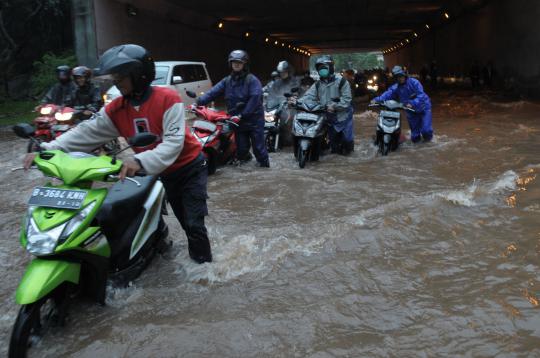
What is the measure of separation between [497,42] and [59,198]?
23.7 m

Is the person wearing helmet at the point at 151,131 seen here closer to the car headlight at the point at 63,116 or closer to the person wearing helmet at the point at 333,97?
the person wearing helmet at the point at 333,97

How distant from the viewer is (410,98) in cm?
905

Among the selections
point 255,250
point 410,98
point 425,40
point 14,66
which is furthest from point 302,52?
point 255,250

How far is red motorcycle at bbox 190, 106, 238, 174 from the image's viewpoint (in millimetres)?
7496

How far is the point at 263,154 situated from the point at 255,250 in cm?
357

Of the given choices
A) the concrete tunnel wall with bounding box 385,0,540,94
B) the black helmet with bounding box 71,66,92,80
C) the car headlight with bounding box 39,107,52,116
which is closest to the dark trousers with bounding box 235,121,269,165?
the black helmet with bounding box 71,66,92,80

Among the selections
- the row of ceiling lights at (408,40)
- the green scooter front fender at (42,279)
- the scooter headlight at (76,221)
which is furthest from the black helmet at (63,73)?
the row of ceiling lights at (408,40)

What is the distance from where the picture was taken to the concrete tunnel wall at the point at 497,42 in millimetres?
18797

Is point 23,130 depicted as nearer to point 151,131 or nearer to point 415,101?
point 151,131

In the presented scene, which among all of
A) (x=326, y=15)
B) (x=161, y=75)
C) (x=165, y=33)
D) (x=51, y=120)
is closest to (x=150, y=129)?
(x=51, y=120)

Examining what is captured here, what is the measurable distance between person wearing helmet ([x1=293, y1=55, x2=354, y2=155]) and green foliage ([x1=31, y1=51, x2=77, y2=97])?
11.4 metres

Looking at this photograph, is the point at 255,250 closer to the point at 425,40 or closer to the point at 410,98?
the point at 410,98

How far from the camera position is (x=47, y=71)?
17.6m

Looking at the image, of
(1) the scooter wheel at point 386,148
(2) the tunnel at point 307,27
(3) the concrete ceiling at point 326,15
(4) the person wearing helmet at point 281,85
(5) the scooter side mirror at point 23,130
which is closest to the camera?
(5) the scooter side mirror at point 23,130
